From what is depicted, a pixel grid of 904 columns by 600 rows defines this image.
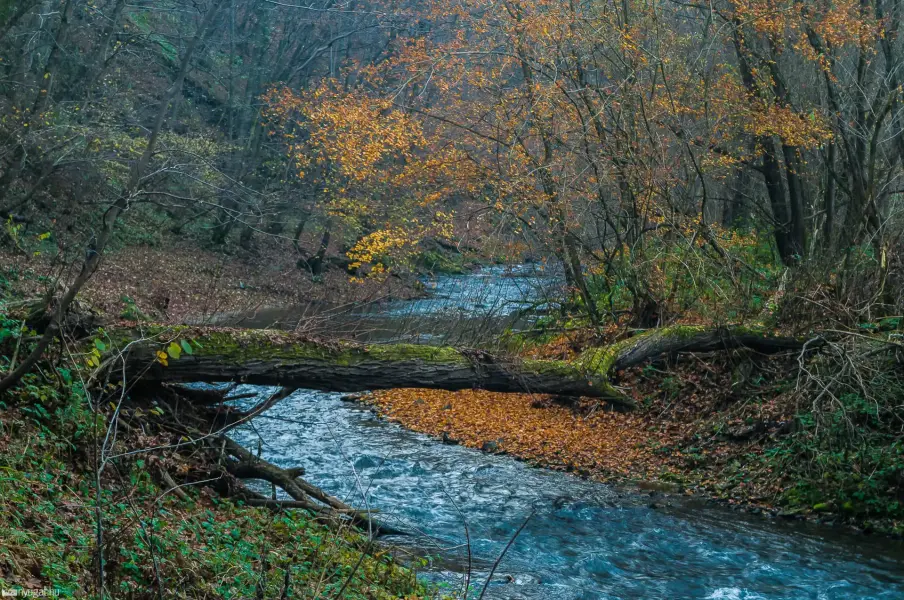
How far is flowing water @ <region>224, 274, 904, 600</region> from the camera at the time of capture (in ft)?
24.1

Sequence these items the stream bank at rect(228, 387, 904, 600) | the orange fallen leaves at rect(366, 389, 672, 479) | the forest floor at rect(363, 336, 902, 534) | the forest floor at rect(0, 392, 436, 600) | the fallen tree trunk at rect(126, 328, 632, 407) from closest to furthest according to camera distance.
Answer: the forest floor at rect(0, 392, 436, 600) → the stream bank at rect(228, 387, 904, 600) → the fallen tree trunk at rect(126, 328, 632, 407) → the forest floor at rect(363, 336, 902, 534) → the orange fallen leaves at rect(366, 389, 672, 479)

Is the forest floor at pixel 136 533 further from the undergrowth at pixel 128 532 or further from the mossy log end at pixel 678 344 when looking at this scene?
the mossy log end at pixel 678 344

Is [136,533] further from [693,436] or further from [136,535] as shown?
[693,436]


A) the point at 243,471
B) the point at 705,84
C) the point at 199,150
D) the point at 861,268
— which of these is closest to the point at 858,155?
the point at 705,84

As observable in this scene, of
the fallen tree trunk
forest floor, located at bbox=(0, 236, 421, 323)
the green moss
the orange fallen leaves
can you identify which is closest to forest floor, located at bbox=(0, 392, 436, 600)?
the green moss

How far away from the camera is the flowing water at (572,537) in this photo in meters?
7.34

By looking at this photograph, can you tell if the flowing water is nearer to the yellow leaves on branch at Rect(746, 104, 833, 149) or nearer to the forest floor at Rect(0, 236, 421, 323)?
the forest floor at Rect(0, 236, 421, 323)

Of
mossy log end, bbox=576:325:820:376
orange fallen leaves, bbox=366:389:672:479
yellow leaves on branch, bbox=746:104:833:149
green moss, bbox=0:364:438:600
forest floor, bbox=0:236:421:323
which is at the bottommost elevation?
forest floor, bbox=0:236:421:323

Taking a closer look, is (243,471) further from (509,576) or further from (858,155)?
(858,155)

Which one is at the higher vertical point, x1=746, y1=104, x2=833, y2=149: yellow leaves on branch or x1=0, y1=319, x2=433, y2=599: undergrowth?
x1=746, y1=104, x2=833, y2=149: yellow leaves on branch

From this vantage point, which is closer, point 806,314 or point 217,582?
point 217,582

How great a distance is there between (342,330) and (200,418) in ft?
6.69

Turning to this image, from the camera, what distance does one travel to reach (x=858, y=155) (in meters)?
14.9

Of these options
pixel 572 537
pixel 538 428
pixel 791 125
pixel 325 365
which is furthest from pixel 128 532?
pixel 791 125
